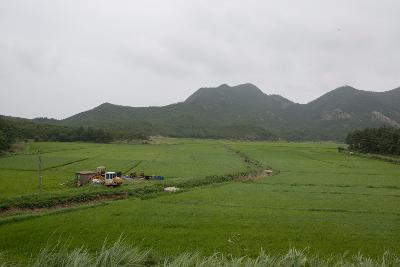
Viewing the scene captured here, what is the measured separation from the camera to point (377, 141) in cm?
8825

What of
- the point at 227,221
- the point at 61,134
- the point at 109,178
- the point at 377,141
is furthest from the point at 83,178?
the point at 61,134

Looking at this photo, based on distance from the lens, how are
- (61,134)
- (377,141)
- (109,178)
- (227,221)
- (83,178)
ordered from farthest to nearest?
(61,134) < (377,141) < (83,178) < (109,178) < (227,221)

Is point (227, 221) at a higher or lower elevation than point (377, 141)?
lower

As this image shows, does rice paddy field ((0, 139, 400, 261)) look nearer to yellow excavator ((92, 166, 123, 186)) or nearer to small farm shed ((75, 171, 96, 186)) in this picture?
small farm shed ((75, 171, 96, 186))

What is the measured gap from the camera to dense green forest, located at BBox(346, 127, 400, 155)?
80.9 m

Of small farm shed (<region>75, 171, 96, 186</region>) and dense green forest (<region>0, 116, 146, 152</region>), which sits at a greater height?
dense green forest (<region>0, 116, 146, 152</region>)

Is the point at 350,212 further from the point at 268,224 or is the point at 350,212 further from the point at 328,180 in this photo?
the point at 328,180

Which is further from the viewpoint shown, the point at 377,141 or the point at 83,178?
the point at 377,141

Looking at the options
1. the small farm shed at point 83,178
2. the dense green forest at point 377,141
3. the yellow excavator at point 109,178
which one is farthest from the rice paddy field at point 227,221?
the dense green forest at point 377,141

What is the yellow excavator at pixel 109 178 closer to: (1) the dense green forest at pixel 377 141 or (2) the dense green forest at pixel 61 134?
(1) the dense green forest at pixel 377 141

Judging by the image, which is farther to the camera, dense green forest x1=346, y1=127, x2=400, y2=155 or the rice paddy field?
dense green forest x1=346, y1=127, x2=400, y2=155

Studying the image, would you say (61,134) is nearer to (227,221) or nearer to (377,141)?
(377,141)

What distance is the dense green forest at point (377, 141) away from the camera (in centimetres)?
8094

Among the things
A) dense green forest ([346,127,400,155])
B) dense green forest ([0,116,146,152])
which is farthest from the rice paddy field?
dense green forest ([0,116,146,152])
